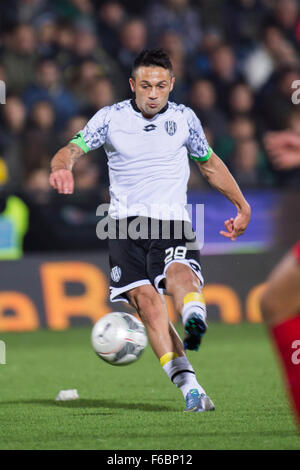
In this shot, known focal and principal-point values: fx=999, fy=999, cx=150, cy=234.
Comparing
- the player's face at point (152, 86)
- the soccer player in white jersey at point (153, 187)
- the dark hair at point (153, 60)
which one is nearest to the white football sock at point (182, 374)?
the soccer player in white jersey at point (153, 187)

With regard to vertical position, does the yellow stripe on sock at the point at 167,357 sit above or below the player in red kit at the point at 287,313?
above

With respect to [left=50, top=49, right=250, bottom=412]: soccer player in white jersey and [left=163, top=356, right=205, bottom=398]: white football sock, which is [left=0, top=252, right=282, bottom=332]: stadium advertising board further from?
[left=163, top=356, right=205, bottom=398]: white football sock

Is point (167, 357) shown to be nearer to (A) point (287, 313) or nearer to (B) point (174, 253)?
(B) point (174, 253)

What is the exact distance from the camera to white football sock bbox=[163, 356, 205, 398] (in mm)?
6055

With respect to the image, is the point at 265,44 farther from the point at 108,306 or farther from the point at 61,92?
the point at 108,306

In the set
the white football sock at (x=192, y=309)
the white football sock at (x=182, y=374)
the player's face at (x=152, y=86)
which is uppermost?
the player's face at (x=152, y=86)

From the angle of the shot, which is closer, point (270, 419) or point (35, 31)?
point (270, 419)

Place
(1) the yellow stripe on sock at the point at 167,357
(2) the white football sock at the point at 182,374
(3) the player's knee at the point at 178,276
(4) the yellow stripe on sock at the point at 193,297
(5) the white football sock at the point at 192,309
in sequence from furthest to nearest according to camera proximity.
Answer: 1. (1) the yellow stripe on sock at the point at 167,357
2. (2) the white football sock at the point at 182,374
3. (3) the player's knee at the point at 178,276
4. (4) the yellow stripe on sock at the point at 193,297
5. (5) the white football sock at the point at 192,309

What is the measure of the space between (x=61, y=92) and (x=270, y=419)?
779 cm

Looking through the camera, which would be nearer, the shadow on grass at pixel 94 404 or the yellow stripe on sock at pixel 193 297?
the yellow stripe on sock at pixel 193 297

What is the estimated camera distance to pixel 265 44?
46.8 ft

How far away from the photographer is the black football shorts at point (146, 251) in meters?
6.11

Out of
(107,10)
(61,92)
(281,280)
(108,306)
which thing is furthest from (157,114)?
(107,10)

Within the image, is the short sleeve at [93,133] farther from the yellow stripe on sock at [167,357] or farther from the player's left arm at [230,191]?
the yellow stripe on sock at [167,357]
